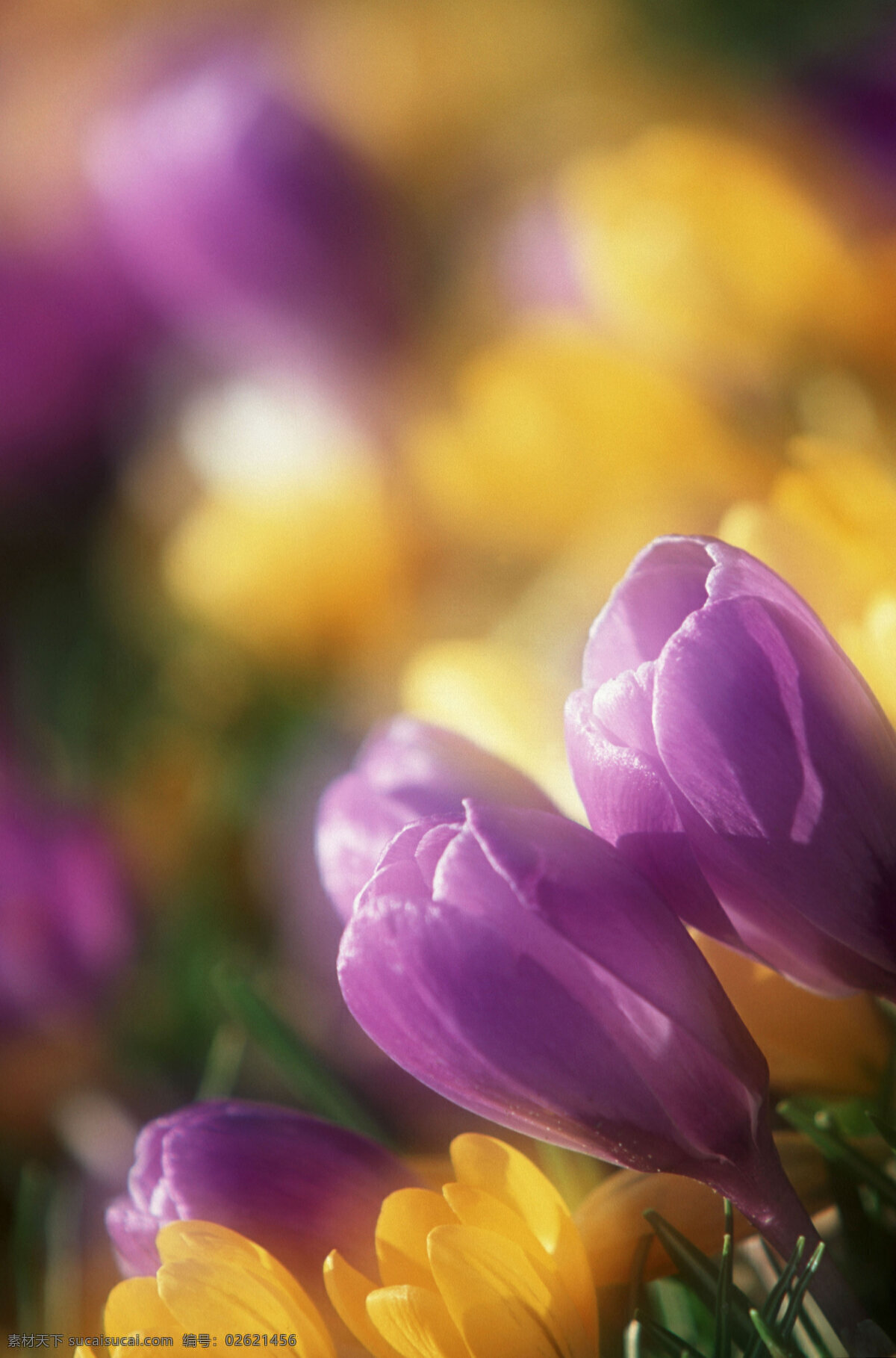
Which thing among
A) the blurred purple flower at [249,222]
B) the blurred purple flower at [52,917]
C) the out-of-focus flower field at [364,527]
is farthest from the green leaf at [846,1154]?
the blurred purple flower at [249,222]

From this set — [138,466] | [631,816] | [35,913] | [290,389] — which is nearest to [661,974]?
[631,816]

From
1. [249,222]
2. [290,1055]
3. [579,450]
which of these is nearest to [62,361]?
[249,222]

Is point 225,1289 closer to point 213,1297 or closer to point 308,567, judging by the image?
point 213,1297

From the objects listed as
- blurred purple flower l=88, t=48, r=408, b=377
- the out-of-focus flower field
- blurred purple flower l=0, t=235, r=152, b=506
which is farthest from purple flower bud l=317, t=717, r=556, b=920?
blurred purple flower l=0, t=235, r=152, b=506

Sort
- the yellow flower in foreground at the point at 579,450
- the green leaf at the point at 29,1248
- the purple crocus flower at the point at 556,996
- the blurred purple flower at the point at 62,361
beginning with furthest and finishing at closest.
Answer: the blurred purple flower at the point at 62,361
the yellow flower in foreground at the point at 579,450
the green leaf at the point at 29,1248
the purple crocus flower at the point at 556,996

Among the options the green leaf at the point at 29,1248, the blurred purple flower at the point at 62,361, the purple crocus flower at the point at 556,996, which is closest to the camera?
the purple crocus flower at the point at 556,996

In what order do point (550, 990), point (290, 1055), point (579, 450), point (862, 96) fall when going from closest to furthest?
A: point (550, 990) → point (290, 1055) → point (579, 450) → point (862, 96)

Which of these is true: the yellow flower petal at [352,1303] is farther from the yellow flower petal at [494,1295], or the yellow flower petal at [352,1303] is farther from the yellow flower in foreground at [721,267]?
the yellow flower in foreground at [721,267]
